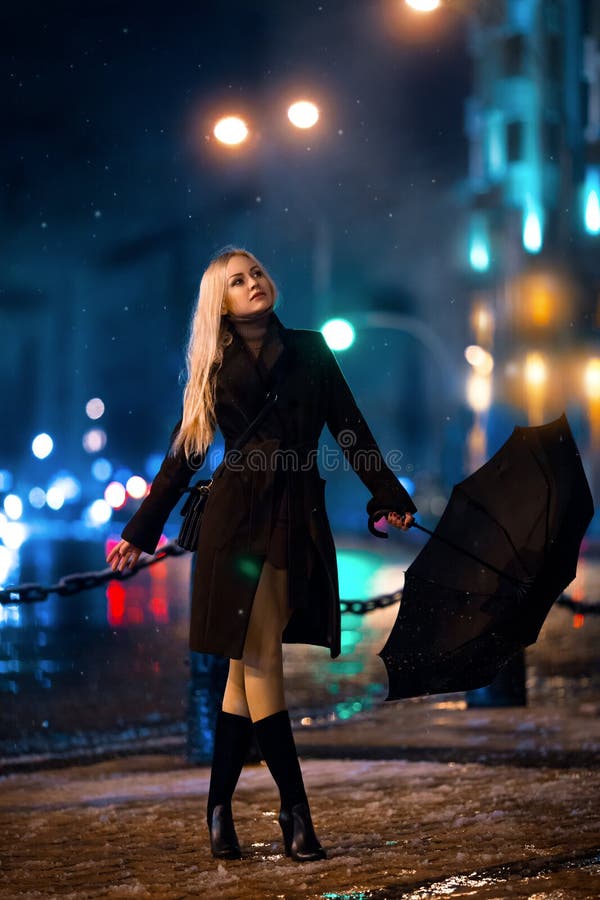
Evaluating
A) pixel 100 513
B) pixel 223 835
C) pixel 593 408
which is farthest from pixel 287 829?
pixel 593 408

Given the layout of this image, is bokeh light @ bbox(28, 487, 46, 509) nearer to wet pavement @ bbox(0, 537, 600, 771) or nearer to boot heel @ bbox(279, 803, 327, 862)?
wet pavement @ bbox(0, 537, 600, 771)

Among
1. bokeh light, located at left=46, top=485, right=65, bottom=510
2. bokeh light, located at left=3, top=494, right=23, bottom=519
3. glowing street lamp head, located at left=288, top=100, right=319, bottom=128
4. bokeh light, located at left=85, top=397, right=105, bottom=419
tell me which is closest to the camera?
glowing street lamp head, located at left=288, top=100, right=319, bottom=128

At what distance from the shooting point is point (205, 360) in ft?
15.0

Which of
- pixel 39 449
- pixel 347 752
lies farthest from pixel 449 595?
pixel 39 449

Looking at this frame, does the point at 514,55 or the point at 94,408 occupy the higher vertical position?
the point at 514,55

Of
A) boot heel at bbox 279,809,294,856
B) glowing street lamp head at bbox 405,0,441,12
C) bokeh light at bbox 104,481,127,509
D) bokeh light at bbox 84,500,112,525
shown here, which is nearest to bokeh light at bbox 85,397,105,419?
bokeh light at bbox 84,500,112,525

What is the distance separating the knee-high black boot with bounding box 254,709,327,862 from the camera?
4.32 meters

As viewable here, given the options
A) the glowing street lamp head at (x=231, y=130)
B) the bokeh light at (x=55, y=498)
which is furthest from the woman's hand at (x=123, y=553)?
the bokeh light at (x=55, y=498)

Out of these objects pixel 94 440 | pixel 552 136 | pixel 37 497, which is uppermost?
pixel 552 136

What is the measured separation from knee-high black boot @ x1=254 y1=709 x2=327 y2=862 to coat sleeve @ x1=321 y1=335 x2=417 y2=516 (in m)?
0.79

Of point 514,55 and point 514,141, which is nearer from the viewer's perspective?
point 514,55

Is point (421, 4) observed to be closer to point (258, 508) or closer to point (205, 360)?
point (205, 360)

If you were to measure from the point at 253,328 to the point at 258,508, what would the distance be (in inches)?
25.3

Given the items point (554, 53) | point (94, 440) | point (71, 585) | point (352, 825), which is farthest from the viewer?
point (94, 440)
